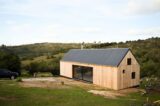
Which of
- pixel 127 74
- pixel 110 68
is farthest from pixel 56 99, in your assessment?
pixel 127 74

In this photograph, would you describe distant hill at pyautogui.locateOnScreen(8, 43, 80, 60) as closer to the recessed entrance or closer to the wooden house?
the recessed entrance

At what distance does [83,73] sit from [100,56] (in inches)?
201

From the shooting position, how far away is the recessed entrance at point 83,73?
129 feet

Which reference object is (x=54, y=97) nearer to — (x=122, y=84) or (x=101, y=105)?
(x=101, y=105)

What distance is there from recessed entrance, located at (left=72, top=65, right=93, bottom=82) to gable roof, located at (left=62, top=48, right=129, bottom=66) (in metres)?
1.17

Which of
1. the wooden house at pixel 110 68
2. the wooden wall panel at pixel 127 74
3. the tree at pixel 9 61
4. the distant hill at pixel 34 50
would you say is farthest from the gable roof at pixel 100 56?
the distant hill at pixel 34 50

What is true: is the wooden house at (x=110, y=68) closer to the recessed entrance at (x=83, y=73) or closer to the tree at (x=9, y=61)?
the recessed entrance at (x=83, y=73)

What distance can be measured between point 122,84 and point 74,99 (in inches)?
392

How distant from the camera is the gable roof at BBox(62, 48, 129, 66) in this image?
1346 inches

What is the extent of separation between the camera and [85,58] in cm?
4144

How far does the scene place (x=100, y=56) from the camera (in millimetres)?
38406

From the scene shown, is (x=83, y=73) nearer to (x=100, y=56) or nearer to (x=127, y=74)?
(x=100, y=56)

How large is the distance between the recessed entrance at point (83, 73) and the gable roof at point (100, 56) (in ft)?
3.83

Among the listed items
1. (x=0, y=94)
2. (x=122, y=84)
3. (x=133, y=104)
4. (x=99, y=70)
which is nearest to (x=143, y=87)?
(x=122, y=84)
